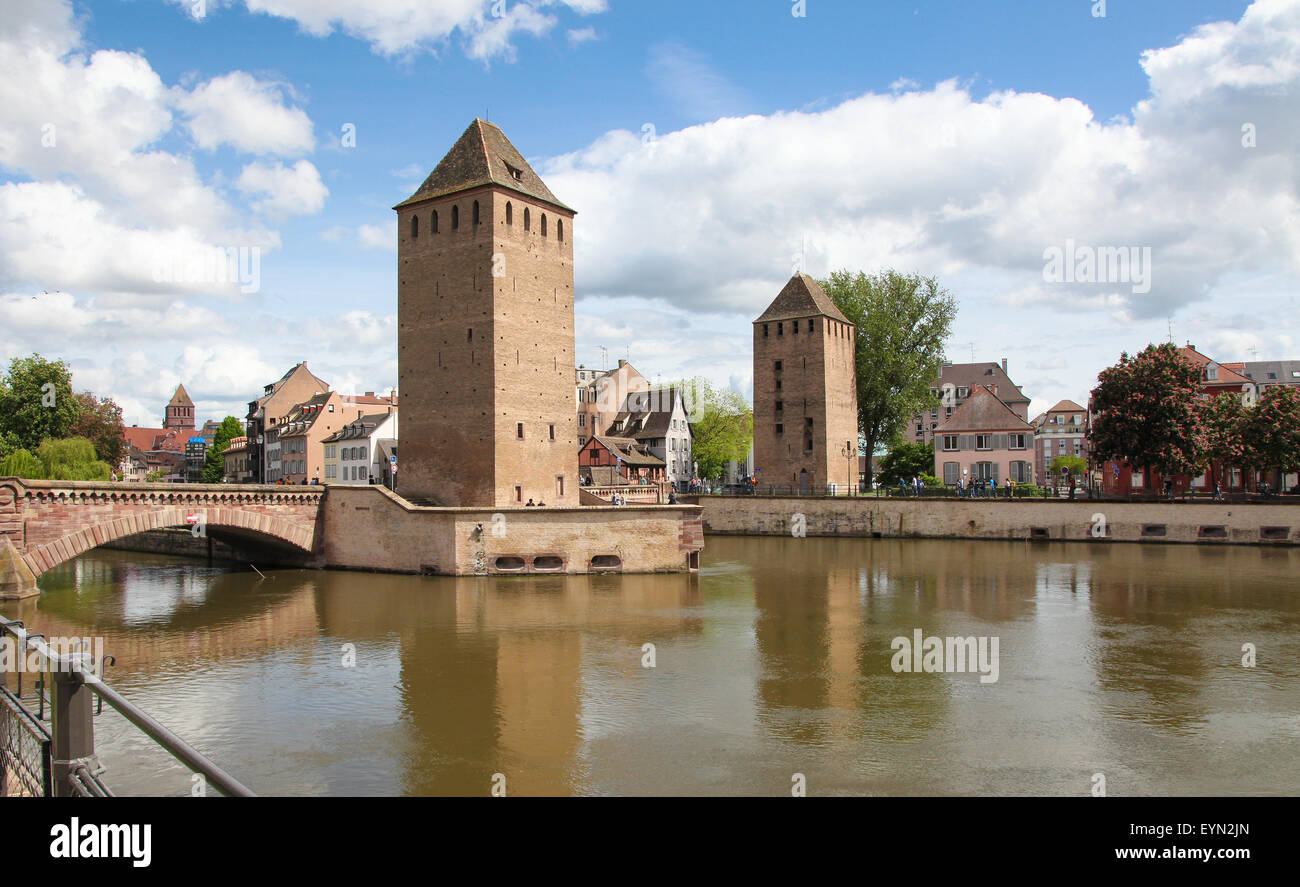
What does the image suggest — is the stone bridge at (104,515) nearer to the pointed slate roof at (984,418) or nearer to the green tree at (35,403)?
the green tree at (35,403)

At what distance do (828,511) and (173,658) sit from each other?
109 feet

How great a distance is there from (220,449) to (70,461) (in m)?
45.4

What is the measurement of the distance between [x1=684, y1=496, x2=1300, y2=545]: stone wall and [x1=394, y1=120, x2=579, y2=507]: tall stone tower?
50.0ft

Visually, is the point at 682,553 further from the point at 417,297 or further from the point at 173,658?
the point at 173,658

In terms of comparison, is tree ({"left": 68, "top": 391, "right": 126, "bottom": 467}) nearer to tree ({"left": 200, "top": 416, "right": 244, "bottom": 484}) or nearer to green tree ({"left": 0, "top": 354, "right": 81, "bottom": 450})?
green tree ({"left": 0, "top": 354, "right": 81, "bottom": 450})

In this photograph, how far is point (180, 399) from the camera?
132125 mm

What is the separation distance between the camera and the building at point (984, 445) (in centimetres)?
5494

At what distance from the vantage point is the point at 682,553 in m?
30.1

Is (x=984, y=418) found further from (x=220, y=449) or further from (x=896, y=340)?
(x=220, y=449)

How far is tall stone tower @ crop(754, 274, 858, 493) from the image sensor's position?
167 feet

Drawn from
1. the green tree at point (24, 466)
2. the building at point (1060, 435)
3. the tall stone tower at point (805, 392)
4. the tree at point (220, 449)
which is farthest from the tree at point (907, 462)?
the tree at point (220, 449)

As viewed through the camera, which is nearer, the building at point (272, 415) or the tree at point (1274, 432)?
the tree at point (1274, 432)

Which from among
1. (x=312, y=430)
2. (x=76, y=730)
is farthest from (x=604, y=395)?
(x=76, y=730)

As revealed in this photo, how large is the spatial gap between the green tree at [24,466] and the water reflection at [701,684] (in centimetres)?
1302
